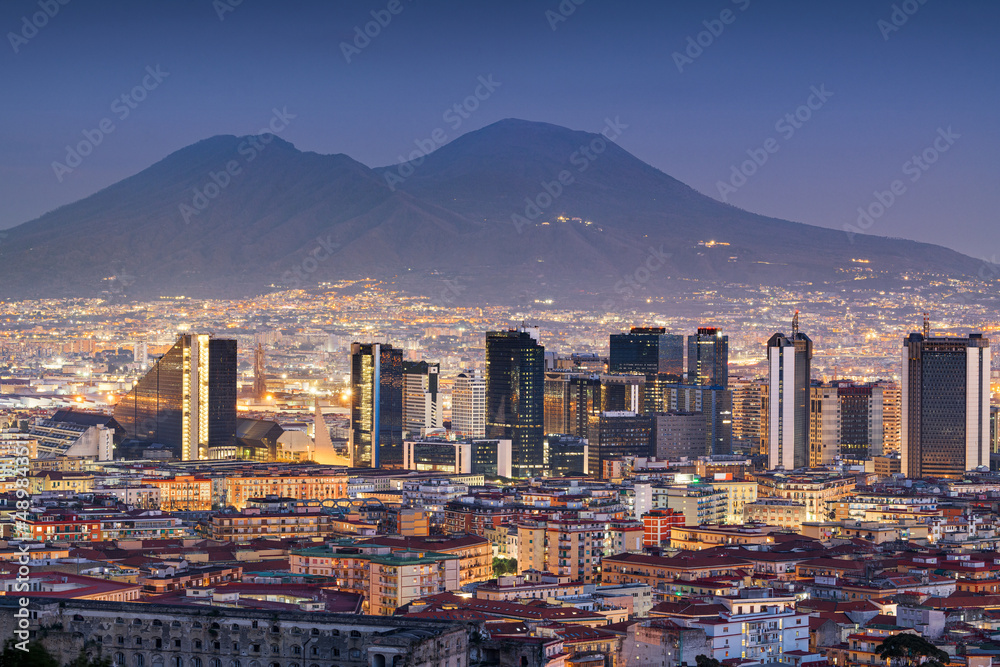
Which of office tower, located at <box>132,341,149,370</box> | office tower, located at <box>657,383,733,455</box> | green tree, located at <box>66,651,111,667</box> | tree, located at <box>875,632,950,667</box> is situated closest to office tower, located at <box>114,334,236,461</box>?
office tower, located at <box>657,383,733,455</box>

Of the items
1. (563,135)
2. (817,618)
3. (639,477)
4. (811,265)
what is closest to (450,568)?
(817,618)

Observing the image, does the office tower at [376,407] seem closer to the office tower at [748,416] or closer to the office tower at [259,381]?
the office tower at [748,416]

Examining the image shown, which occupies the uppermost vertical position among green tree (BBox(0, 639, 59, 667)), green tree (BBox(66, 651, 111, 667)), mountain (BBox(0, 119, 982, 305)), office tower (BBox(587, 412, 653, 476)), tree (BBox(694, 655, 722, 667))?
mountain (BBox(0, 119, 982, 305))

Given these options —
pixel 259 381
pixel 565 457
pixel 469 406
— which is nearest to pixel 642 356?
pixel 469 406

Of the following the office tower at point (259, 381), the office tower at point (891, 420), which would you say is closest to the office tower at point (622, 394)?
the office tower at point (891, 420)

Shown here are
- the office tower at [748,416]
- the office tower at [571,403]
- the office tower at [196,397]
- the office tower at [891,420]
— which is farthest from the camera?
the office tower at [571,403]

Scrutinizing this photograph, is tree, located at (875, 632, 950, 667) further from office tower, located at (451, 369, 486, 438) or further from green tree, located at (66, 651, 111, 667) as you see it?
office tower, located at (451, 369, 486, 438)
